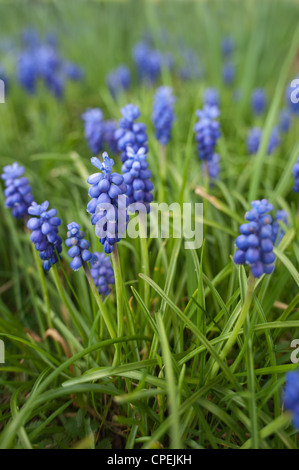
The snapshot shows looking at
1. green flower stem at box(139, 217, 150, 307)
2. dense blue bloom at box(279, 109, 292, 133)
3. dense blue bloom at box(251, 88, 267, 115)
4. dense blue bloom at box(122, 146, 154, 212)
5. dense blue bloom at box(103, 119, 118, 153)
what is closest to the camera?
dense blue bloom at box(122, 146, 154, 212)

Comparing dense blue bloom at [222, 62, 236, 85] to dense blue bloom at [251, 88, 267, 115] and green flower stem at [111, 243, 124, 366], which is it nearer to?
dense blue bloom at [251, 88, 267, 115]

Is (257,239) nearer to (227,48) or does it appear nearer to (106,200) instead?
(106,200)

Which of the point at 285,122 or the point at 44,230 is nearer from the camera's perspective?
the point at 44,230

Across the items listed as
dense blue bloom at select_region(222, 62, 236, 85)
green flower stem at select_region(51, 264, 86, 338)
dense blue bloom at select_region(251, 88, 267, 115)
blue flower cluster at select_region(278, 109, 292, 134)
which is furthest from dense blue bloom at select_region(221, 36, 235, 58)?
green flower stem at select_region(51, 264, 86, 338)

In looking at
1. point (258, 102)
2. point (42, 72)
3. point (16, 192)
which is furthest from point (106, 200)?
point (42, 72)

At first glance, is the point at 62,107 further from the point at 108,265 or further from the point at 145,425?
the point at 145,425

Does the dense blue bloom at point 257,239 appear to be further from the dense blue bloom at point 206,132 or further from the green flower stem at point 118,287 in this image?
the dense blue bloom at point 206,132
